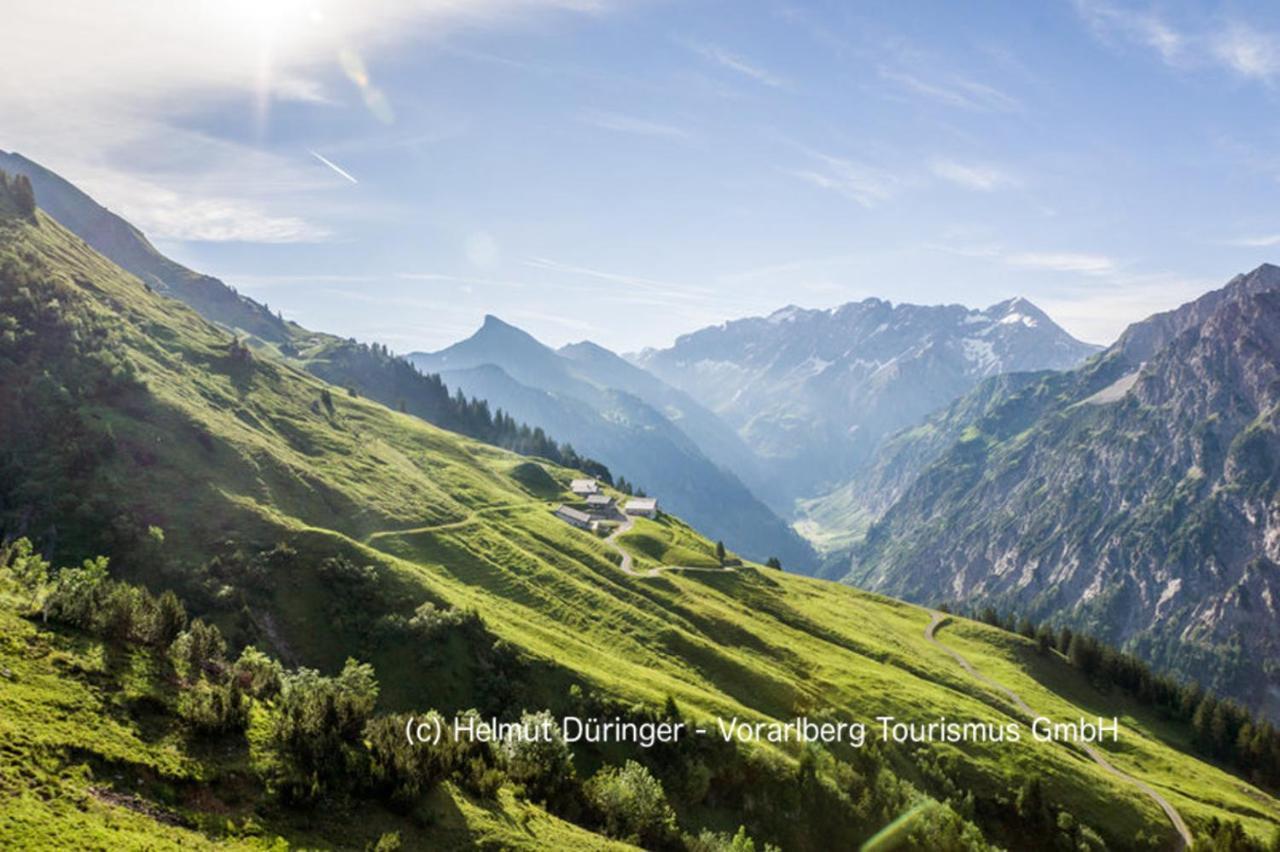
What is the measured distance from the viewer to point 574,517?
173750 millimetres

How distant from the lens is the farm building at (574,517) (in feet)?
561

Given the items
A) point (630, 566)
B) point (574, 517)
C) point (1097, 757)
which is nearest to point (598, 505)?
point (574, 517)

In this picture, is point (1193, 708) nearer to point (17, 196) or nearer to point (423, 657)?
point (423, 657)

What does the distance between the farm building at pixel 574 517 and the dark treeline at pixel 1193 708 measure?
116360 mm

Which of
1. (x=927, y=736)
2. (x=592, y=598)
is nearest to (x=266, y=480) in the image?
(x=592, y=598)

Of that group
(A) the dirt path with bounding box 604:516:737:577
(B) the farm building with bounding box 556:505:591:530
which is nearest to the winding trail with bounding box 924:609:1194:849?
(A) the dirt path with bounding box 604:516:737:577

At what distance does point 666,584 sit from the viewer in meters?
129

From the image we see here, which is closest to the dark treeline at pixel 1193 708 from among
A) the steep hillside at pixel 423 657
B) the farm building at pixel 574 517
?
the steep hillside at pixel 423 657

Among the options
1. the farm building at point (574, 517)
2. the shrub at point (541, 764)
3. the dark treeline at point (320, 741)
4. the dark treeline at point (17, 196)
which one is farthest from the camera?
the dark treeline at point (17, 196)

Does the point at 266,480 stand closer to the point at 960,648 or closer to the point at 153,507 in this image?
the point at 153,507

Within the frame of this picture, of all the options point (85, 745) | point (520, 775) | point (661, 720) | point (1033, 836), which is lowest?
point (1033, 836)

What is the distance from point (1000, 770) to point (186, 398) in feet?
504

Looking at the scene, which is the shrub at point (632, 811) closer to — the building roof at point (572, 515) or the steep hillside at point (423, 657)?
the steep hillside at point (423, 657)

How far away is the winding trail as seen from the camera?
9081cm
